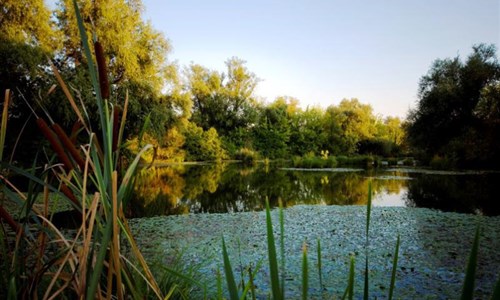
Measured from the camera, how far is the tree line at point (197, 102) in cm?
834

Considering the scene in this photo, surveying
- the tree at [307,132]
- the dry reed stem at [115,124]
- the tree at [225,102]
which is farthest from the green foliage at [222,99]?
the dry reed stem at [115,124]

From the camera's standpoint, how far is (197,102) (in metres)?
32.0

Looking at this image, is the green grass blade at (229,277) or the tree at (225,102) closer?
the green grass blade at (229,277)

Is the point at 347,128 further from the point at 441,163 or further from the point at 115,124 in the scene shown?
the point at 115,124

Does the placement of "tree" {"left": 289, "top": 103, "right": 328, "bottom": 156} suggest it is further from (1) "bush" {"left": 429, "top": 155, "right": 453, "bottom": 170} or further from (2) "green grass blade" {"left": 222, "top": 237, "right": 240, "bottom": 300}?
(2) "green grass blade" {"left": 222, "top": 237, "right": 240, "bottom": 300}

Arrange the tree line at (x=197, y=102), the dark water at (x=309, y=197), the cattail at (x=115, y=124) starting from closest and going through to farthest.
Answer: the cattail at (x=115, y=124), the dark water at (x=309, y=197), the tree line at (x=197, y=102)

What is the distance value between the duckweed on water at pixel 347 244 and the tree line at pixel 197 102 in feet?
5.84

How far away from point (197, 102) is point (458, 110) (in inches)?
859

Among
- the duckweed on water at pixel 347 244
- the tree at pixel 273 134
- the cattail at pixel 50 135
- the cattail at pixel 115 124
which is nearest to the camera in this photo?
the cattail at pixel 50 135

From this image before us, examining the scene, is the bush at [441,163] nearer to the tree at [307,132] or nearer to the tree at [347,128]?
the tree at [347,128]

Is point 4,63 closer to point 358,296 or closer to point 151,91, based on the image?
point 151,91

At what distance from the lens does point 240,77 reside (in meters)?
33.3

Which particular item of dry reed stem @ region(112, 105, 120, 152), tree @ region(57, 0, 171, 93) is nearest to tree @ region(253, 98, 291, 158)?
tree @ region(57, 0, 171, 93)

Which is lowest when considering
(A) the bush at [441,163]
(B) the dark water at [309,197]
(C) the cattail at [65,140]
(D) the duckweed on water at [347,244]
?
(D) the duckweed on water at [347,244]
